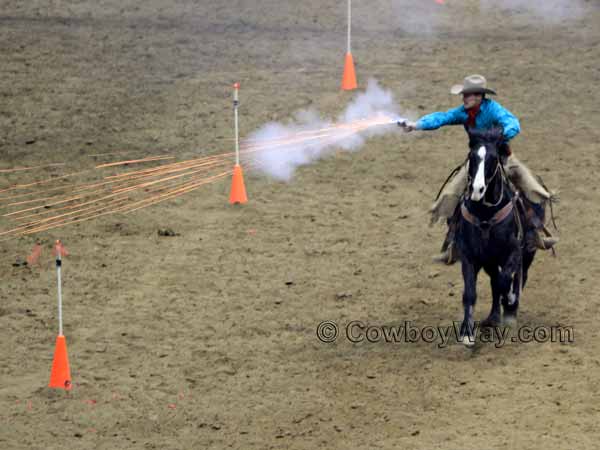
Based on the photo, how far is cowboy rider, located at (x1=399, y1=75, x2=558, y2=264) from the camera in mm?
11336

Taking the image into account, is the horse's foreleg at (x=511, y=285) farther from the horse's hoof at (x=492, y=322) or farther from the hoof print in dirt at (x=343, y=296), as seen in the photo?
the hoof print in dirt at (x=343, y=296)

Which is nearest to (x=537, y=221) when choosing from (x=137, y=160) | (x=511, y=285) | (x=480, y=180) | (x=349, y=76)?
(x=511, y=285)

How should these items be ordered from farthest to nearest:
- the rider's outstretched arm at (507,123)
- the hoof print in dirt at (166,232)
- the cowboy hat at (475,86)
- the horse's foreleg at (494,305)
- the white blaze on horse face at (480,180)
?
the hoof print in dirt at (166,232)
the horse's foreleg at (494,305)
the cowboy hat at (475,86)
the rider's outstretched arm at (507,123)
the white blaze on horse face at (480,180)

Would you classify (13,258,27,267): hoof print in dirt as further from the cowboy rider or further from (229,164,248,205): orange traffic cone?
the cowboy rider

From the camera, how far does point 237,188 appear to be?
1606 centimetres

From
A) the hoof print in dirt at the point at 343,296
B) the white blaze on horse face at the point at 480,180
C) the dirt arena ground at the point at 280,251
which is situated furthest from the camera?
the hoof print in dirt at the point at 343,296

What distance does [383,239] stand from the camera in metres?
14.8

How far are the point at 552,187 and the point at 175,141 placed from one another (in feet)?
19.9

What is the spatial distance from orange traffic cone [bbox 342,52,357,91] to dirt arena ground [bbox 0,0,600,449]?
0.26m

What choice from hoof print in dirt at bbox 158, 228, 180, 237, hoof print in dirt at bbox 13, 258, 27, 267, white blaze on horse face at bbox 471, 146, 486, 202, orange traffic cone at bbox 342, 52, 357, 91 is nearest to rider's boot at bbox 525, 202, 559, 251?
white blaze on horse face at bbox 471, 146, 486, 202

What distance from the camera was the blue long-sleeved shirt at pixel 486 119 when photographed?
11.2 m

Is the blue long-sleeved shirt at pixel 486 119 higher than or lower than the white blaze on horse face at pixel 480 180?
higher

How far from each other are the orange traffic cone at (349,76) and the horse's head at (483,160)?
909 cm

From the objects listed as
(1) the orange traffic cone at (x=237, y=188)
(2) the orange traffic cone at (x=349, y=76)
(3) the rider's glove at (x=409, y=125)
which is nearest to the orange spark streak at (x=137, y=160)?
(1) the orange traffic cone at (x=237, y=188)
